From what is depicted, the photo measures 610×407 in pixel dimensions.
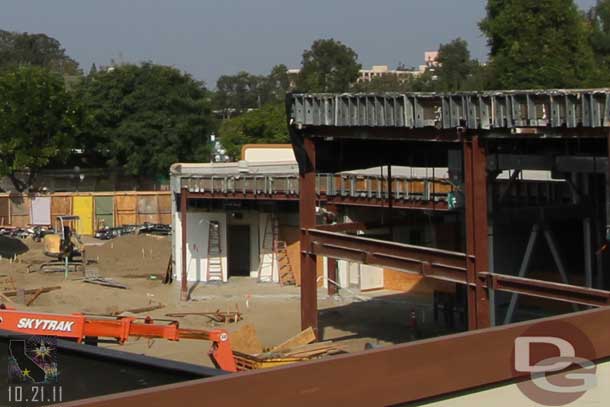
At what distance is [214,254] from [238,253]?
2236 millimetres

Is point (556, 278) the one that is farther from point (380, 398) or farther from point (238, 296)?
point (380, 398)

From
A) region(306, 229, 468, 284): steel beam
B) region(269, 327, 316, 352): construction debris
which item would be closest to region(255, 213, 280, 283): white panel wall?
region(306, 229, 468, 284): steel beam

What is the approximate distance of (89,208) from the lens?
2457 inches

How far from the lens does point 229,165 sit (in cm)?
4469

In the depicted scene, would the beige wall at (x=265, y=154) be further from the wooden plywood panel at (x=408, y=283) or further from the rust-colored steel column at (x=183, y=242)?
the wooden plywood panel at (x=408, y=283)

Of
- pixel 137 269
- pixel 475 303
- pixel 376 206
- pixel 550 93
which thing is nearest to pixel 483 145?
pixel 550 93

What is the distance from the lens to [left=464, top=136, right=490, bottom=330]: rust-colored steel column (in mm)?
21719

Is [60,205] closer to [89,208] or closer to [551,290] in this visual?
[89,208]

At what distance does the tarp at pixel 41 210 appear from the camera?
61750 millimetres

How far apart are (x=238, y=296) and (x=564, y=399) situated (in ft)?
108

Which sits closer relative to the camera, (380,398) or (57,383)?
(380,398)

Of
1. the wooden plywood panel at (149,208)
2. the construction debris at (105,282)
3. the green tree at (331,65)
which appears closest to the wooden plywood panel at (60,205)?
the wooden plywood panel at (149,208)

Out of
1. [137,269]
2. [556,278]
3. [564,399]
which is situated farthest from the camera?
[137,269]

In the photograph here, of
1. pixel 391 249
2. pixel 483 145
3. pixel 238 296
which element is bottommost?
pixel 238 296
